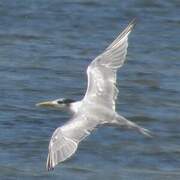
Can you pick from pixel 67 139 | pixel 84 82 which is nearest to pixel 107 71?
pixel 67 139

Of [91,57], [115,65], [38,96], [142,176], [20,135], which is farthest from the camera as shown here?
[91,57]

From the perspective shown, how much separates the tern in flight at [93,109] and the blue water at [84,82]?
122 centimetres

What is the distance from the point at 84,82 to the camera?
15422 millimetres

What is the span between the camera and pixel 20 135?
13.6 meters

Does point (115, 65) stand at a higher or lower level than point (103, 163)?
higher

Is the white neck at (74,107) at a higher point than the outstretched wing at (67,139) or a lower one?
lower

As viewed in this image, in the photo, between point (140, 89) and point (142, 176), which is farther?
point (140, 89)

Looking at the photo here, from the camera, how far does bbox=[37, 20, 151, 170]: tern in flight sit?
1020 centimetres

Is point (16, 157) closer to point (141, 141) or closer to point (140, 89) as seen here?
point (141, 141)

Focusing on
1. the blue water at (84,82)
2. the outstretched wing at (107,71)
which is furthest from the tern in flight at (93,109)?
the blue water at (84,82)

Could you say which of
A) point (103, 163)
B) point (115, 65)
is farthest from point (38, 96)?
point (115, 65)

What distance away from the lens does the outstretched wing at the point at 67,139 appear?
998 centimetres

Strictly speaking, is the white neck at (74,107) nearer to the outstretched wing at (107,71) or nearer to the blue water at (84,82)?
the outstretched wing at (107,71)

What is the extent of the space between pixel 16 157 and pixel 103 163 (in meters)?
0.95
